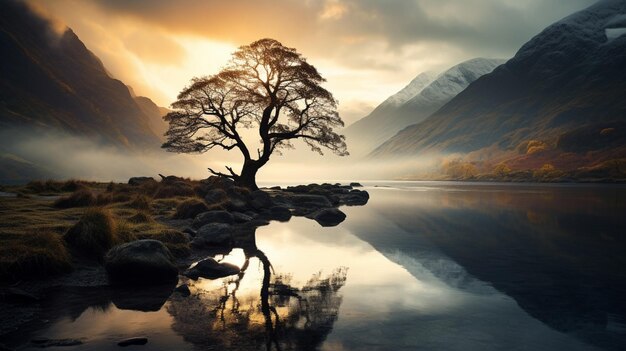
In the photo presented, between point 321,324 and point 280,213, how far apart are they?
84.7 ft

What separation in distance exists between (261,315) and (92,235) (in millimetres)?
8097

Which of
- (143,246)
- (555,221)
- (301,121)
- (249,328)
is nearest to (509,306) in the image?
(249,328)

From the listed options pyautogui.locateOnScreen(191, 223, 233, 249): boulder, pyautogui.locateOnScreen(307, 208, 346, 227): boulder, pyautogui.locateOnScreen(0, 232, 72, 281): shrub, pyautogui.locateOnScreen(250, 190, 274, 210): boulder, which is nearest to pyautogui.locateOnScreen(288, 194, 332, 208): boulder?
pyautogui.locateOnScreen(250, 190, 274, 210): boulder

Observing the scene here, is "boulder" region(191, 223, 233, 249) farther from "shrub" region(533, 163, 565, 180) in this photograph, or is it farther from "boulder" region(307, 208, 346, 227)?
"shrub" region(533, 163, 565, 180)

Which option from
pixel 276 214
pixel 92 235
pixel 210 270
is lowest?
pixel 210 270

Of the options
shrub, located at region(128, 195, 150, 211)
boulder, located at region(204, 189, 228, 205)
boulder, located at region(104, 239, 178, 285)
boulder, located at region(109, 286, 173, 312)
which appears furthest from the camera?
boulder, located at region(204, 189, 228, 205)

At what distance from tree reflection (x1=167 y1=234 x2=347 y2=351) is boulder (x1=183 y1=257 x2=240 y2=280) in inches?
25.0

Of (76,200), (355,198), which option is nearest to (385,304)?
(76,200)

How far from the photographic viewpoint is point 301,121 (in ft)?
139

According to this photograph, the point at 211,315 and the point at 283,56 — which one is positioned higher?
the point at 283,56

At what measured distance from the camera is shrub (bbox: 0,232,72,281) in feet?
35.5

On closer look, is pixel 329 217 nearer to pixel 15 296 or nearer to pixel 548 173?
pixel 15 296

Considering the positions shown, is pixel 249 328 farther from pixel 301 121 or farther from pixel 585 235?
pixel 301 121

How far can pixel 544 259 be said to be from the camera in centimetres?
1645
